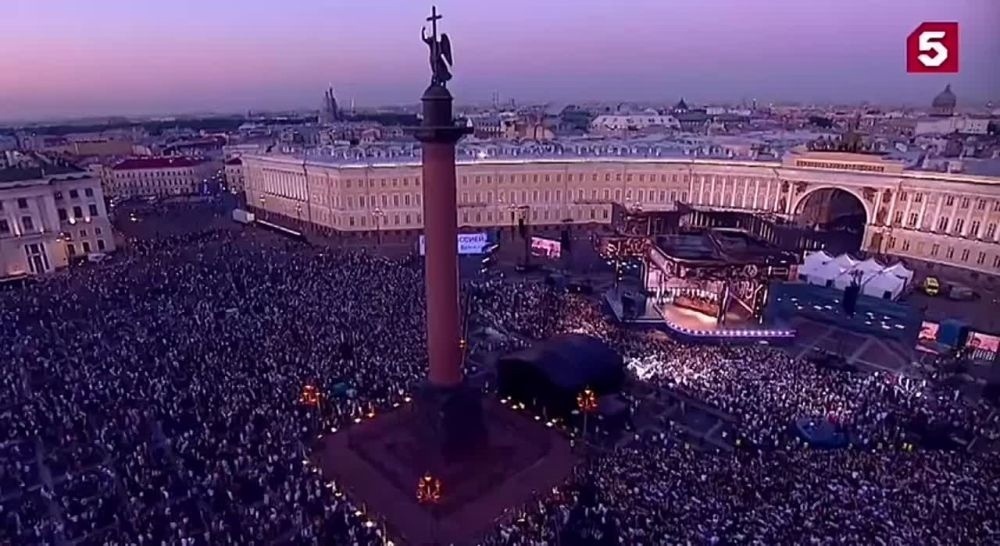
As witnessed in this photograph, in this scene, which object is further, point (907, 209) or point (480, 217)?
point (480, 217)

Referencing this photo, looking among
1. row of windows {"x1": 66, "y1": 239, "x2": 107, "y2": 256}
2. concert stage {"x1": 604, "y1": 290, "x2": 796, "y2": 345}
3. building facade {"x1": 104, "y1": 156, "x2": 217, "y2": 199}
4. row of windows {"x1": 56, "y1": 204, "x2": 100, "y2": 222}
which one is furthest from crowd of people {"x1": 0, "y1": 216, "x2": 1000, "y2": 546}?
building facade {"x1": 104, "y1": 156, "x2": 217, "y2": 199}

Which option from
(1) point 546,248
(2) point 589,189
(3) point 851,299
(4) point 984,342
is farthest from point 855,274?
(2) point 589,189

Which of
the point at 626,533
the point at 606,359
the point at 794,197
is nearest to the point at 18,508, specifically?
the point at 626,533

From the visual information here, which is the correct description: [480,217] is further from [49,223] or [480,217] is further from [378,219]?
[49,223]

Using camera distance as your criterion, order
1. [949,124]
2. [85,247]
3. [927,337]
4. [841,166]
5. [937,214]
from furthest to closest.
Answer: [949,124] < [841,166] < [85,247] < [937,214] < [927,337]

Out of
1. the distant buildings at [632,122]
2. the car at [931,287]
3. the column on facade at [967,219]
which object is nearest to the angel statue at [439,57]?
the car at [931,287]

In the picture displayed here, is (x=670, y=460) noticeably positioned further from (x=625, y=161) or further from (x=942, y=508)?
(x=625, y=161)
